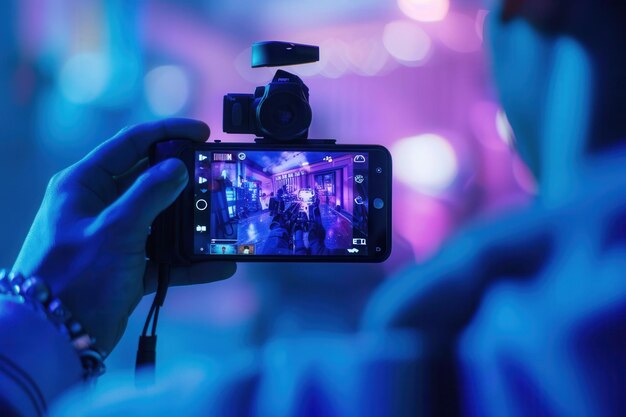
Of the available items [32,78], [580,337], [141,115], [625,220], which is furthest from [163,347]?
[625,220]

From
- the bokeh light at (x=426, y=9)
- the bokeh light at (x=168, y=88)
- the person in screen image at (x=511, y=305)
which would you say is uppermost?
the bokeh light at (x=426, y=9)

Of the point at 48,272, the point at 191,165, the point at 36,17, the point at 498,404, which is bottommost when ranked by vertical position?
the point at 498,404

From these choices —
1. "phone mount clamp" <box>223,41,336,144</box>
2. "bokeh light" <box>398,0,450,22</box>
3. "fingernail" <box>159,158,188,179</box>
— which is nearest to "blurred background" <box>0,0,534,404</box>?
"bokeh light" <box>398,0,450,22</box>

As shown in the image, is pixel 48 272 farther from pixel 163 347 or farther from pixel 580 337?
pixel 580 337

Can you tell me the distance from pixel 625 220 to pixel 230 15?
763 millimetres

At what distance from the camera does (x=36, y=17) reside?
0.88m

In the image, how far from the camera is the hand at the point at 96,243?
583 mm

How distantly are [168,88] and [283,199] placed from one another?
30 centimetres

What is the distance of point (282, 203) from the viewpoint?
0.75m

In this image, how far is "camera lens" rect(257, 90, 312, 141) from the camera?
28.4 inches

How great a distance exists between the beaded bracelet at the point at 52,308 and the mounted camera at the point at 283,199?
0.20 meters

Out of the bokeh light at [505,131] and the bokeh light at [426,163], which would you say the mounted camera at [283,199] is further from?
the bokeh light at [505,131]

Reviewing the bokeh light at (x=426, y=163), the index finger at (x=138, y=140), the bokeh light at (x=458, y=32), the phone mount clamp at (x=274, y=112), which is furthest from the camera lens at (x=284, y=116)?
the bokeh light at (x=458, y=32)

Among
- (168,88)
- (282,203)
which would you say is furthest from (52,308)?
(168,88)
